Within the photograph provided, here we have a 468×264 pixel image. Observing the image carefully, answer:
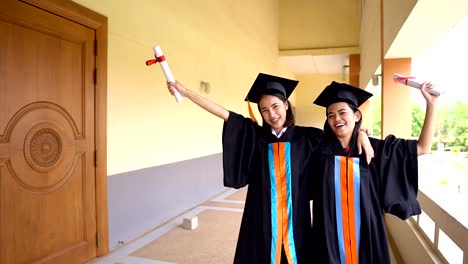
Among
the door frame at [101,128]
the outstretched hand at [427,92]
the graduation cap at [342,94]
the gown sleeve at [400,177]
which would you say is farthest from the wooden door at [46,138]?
the outstretched hand at [427,92]

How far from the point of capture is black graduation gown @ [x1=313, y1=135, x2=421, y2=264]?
1621mm

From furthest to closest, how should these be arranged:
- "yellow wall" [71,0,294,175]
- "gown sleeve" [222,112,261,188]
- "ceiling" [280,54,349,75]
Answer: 1. "ceiling" [280,54,349,75]
2. "yellow wall" [71,0,294,175]
3. "gown sleeve" [222,112,261,188]

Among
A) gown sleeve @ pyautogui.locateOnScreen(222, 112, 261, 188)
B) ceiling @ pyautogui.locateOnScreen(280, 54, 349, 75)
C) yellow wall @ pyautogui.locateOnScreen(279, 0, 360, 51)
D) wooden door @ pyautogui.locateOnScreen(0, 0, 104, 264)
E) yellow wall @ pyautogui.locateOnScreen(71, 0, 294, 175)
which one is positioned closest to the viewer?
gown sleeve @ pyautogui.locateOnScreen(222, 112, 261, 188)

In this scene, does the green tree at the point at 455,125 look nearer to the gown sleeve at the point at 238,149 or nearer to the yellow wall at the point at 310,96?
the gown sleeve at the point at 238,149

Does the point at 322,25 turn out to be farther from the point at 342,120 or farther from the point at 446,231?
the point at 342,120

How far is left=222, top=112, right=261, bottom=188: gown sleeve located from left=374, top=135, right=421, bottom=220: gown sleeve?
0.66 m

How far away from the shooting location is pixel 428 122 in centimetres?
157

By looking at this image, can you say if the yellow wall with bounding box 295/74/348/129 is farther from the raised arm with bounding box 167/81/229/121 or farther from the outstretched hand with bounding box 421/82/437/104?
the outstretched hand with bounding box 421/82/437/104

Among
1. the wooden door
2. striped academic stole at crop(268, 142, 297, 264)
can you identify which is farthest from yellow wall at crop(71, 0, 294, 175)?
striped academic stole at crop(268, 142, 297, 264)

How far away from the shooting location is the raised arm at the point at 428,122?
1.52 meters

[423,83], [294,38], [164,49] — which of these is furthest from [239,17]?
[423,83]

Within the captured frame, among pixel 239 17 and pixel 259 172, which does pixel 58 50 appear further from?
pixel 239 17

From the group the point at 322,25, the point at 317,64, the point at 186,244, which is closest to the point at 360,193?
the point at 186,244

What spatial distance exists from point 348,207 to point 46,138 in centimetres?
226
